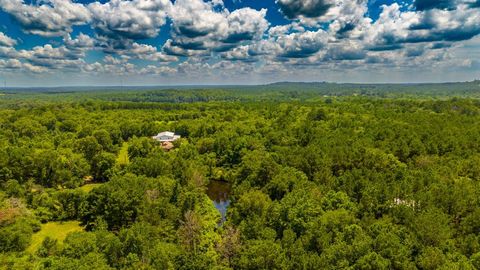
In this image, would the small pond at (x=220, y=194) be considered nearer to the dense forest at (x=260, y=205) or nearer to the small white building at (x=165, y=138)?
the dense forest at (x=260, y=205)

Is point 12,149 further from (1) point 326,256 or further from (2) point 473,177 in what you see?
(2) point 473,177

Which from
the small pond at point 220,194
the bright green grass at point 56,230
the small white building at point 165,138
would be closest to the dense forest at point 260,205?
the bright green grass at point 56,230

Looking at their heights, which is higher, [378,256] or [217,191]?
[378,256]

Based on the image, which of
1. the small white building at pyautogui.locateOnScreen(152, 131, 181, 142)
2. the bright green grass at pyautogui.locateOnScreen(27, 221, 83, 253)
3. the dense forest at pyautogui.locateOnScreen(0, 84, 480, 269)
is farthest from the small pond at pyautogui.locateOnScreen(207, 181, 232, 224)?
the small white building at pyautogui.locateOnScreen(152, 131, 181, 142)

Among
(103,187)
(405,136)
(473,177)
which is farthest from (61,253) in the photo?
(405,136)

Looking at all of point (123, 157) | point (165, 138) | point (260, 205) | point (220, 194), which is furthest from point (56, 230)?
point (165, 138)

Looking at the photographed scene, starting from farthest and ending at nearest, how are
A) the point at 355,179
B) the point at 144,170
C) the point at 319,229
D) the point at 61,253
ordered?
the point at 144,170
the point at 355,179
the point at 319,229
the point at 61,253
